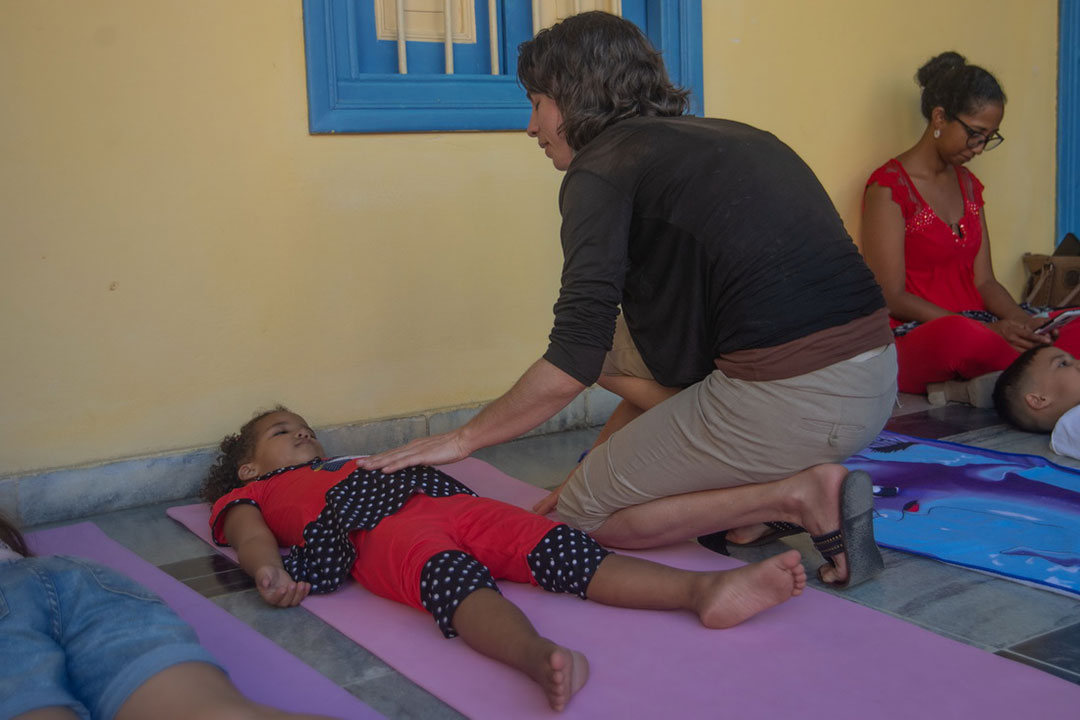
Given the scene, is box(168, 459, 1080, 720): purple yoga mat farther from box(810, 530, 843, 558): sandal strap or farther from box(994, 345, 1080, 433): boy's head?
box(994, 345, 1080, 433): boy's head

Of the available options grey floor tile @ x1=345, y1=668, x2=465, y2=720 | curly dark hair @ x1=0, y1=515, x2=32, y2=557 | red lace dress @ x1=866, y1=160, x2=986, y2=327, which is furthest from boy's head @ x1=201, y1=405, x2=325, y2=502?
red lace dress @ x1=866, y1=160, x2=986, y2=327

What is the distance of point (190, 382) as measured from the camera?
3404mm

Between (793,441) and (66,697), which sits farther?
(793,441)

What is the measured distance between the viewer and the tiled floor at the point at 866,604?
6.47 ft

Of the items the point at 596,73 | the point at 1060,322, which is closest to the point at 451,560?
the point at 596,73

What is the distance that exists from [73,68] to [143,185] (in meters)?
0.38

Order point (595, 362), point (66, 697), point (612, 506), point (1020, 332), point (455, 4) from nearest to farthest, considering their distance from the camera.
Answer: point (66, 697)
point (595, 362)
point (612, 506)
point (455, 4)
point (1020, 332)

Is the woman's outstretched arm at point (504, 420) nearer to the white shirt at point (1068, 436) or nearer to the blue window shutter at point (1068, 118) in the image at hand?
the white shirt at point (1068, 436)

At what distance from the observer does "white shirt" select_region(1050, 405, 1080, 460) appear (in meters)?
3.39

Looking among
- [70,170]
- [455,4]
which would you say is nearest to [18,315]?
[70,170]

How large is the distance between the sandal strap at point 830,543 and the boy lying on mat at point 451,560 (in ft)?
1.02

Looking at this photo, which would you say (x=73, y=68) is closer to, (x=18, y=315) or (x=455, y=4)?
(x=18, y=315)

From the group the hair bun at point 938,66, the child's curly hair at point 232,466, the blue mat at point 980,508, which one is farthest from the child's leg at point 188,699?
the hair bun at point 938,66

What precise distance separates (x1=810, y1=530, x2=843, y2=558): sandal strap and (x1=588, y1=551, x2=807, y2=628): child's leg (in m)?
0.24
